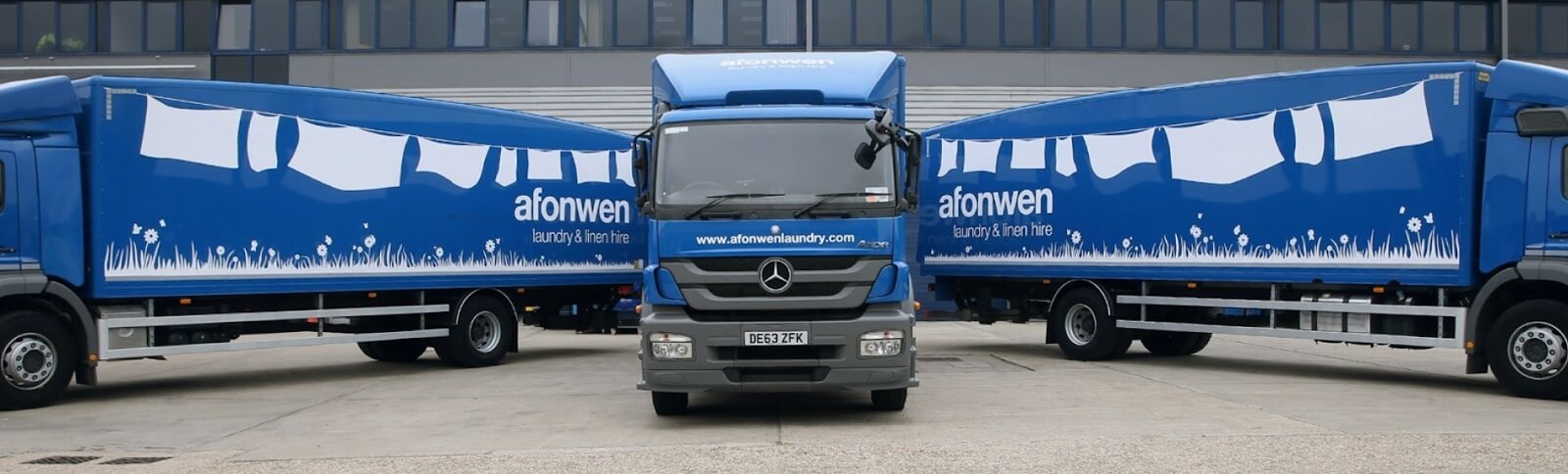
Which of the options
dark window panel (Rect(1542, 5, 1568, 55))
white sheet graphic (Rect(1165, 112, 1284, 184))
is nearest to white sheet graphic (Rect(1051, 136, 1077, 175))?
white sheet graphic (Rect(1165, 112, 1284, 184))

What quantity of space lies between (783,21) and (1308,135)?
762 inches

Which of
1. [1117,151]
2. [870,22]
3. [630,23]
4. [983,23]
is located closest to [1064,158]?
[1117,151]

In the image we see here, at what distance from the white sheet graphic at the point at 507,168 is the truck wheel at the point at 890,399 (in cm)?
705

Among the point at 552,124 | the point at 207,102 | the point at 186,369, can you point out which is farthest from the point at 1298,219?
the point at 186,369

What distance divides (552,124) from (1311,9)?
22.2m

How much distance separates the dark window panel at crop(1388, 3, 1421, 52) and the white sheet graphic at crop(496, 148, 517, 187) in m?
24.4

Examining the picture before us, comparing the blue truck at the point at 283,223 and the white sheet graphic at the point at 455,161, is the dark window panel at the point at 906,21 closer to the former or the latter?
the blue truck at the point at 283,223

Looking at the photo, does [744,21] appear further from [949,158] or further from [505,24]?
[949,158]

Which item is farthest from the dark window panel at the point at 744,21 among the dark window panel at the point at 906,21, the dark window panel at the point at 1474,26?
the dark window panel at the point at 1474,26

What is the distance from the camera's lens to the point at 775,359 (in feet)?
32.6

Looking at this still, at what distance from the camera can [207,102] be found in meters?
13.3

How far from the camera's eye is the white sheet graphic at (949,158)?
58.3 ft

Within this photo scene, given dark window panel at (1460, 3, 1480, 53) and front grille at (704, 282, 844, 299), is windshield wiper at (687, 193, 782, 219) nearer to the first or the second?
front grille at (704, 282, 844, 299)

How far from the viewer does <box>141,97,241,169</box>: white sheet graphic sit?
42.1ft
